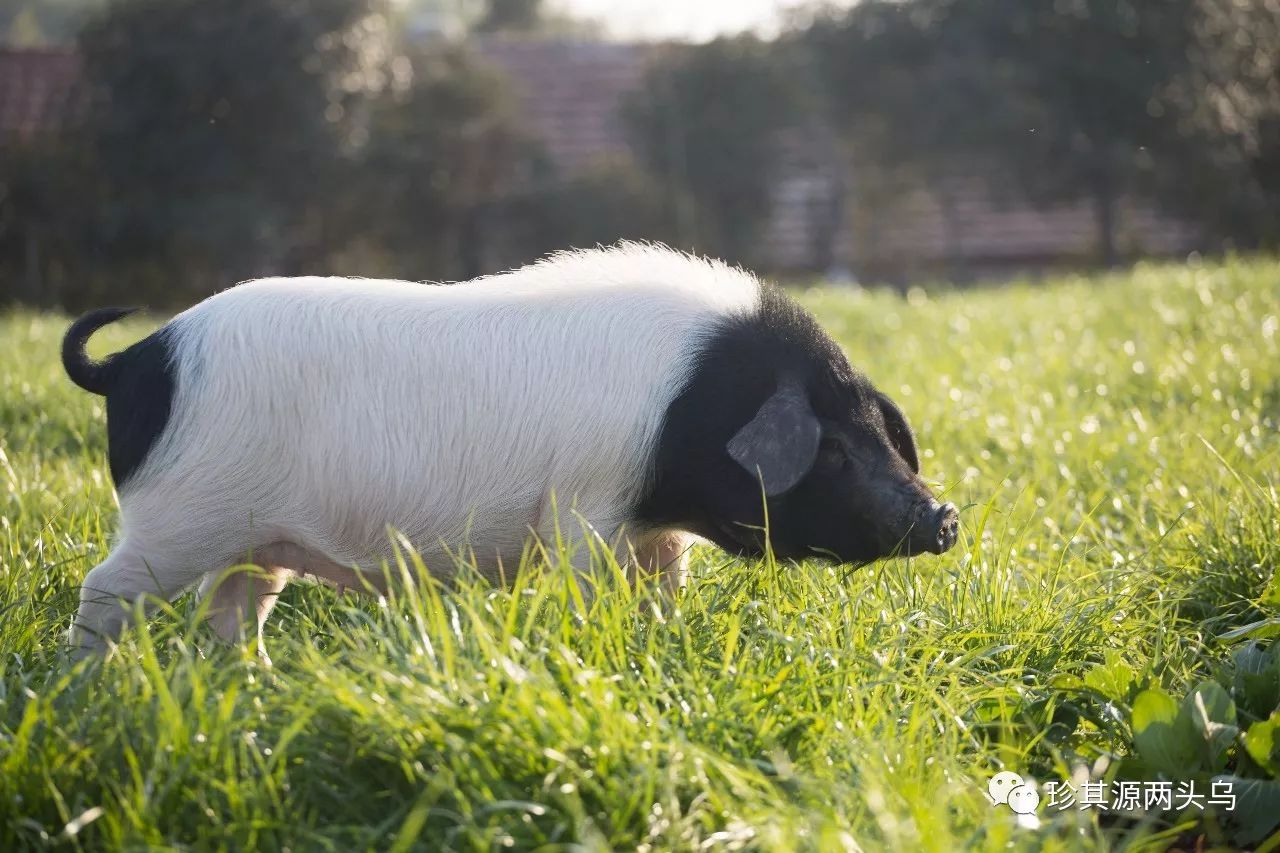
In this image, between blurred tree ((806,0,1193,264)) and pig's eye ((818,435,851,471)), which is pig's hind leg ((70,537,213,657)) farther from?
blurred tree ((806,0,1193,264))

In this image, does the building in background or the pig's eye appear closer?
the pig's eye

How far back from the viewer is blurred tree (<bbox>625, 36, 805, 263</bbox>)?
65.6ft

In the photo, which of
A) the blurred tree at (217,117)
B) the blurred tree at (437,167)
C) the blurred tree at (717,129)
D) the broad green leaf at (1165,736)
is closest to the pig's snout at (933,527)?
the broad green leaf at (1165,736)

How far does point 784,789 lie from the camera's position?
249cm

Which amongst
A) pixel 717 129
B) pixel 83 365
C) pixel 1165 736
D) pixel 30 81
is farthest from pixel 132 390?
pixel 30 81

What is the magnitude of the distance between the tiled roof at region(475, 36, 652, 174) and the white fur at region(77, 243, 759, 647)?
18.1 metres

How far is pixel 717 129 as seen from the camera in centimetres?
1992

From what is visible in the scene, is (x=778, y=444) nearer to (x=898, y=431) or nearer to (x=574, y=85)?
(x=898, y=431)

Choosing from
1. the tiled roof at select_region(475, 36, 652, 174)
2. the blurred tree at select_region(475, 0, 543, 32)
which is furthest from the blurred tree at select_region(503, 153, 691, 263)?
the blurred tree at select_region(475, 0, 543, 32)

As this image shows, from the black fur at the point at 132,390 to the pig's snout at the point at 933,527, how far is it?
1752 mm

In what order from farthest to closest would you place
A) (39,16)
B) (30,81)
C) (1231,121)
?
(39,16), (30,81), (1231,121)

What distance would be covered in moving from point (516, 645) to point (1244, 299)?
753cm

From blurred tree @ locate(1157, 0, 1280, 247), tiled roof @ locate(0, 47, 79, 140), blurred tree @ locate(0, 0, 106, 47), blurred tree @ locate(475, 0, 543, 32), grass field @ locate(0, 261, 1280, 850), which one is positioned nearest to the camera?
grass field @ locate(0, 261, 1280, 850)

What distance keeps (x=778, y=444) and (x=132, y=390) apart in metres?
1.48
